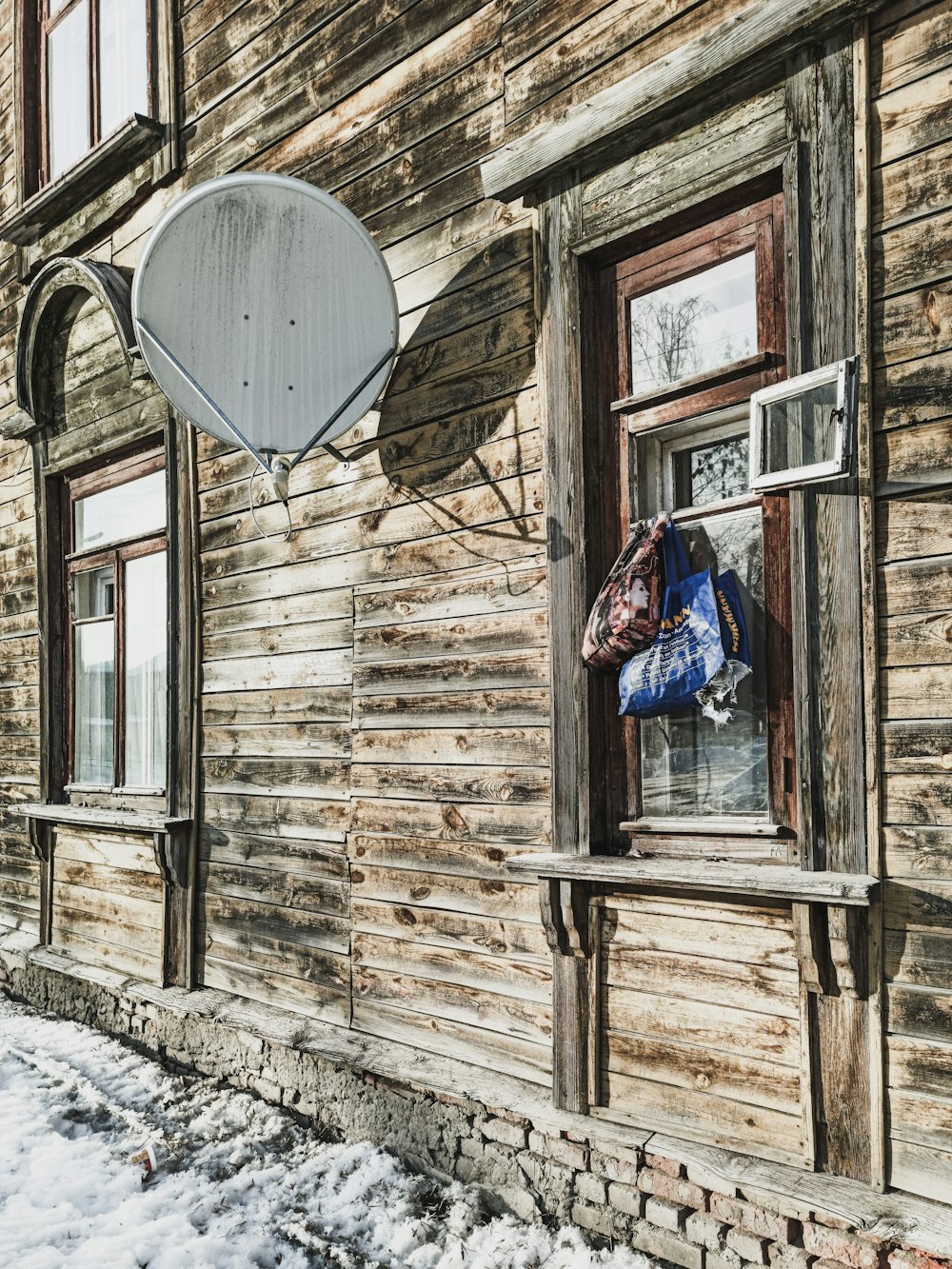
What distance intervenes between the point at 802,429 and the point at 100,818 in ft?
13.6

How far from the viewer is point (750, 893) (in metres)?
2.73

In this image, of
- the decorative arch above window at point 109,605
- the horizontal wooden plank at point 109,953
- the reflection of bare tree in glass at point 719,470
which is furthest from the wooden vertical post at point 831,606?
the horizontal wooden plank at point 109,953

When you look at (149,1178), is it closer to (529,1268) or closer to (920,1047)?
(529,1268)

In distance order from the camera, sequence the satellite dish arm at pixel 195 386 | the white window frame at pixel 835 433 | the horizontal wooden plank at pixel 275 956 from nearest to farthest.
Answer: the white window frame at pixel 835 433
the satellite dish arm at pixel 195 386
the horizontal wooden plank at pixel 275 956

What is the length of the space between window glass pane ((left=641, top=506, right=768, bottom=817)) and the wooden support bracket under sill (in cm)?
21

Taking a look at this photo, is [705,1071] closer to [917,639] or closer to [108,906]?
[917,639]

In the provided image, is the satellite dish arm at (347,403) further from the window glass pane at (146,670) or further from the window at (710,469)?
the window glass pane at (146,670)

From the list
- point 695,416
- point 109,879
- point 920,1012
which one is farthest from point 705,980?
point 109,879

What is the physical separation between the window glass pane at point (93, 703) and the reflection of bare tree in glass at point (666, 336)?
3.69 m

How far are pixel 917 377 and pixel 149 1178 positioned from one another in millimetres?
3640

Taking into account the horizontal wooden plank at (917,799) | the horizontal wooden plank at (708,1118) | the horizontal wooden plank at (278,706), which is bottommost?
the horizontal wooden plank at (708,1118)

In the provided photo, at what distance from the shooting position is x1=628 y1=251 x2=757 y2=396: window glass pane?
308cm

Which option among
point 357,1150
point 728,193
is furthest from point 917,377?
point 357,1150

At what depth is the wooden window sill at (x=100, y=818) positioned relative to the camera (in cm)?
493
